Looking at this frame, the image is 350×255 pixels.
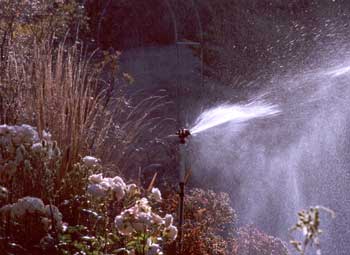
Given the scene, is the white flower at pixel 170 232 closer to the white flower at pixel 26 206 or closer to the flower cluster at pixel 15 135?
the white flower at pixel 26 206

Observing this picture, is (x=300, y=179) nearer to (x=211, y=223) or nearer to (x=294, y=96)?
(x=294, y=96)

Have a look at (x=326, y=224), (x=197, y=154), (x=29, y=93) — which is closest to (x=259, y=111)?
(x=197, y=154)

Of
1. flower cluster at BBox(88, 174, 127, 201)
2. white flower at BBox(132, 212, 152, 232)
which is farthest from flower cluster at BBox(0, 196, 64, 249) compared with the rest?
white flower at BBox(132, 212, 152, 232)

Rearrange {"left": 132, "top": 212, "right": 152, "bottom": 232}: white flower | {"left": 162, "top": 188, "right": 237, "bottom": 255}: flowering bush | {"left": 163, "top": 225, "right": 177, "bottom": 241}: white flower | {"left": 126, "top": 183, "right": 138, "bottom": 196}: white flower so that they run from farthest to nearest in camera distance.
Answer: {"left": 162, "top": 188, "right": 237, "bottom": 255}: flowering bush, {"left": 126, "top": 183, "right": 138, "bottom": 196}: white flower, {"left": 163, "top": 225, "right": 177, "bottom": 241}: white flower, {"left": 132, "top": 212, "right": 152, "bottom": 232}: white flower

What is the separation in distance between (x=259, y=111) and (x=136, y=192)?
3301 mm

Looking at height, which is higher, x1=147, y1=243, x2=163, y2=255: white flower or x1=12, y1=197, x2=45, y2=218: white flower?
x1=12, y1=197, x2=45, y2=218: white flower

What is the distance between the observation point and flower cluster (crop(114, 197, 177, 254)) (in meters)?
2.89

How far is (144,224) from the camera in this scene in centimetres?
289

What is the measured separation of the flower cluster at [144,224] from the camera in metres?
2.89

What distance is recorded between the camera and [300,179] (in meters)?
6.72

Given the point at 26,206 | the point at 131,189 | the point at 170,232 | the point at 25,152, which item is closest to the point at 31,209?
the point at 26,206

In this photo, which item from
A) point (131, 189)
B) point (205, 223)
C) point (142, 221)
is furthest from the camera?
point (205, 223)

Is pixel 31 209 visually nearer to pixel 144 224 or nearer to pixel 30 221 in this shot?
pixel 30 221

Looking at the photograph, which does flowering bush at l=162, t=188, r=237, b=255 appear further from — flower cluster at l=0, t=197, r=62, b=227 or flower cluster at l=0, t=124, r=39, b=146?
flower cluster at l=0, t=124, r=39, b=146
